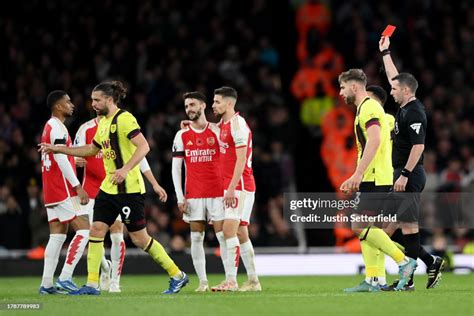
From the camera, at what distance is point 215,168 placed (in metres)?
13.5

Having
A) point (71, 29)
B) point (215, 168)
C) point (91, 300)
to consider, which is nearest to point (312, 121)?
point (71, 29)

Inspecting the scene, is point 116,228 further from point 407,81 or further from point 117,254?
point 407,81

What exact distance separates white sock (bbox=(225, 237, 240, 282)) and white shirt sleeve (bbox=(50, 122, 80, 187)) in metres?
1.85

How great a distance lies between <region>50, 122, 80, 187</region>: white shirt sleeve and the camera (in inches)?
513

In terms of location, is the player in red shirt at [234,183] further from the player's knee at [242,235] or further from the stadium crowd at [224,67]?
the stadium crowd at [224,67]

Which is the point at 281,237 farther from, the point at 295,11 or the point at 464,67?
the point at 464,67

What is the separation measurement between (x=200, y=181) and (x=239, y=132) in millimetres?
878

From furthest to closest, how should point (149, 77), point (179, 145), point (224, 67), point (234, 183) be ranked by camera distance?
point (224, 67) < point (149, 77) < point (179, 145) < point (234, 183)

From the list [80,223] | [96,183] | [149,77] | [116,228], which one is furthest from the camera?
[149,77]

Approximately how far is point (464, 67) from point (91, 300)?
14616 mm

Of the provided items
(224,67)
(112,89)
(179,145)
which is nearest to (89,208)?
(179,145)

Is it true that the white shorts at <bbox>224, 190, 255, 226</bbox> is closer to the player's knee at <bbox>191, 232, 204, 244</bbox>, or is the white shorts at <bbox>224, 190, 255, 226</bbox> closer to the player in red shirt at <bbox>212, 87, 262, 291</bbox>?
the player in red shirt at <bbox>212, 87, 262, 291</bbox>

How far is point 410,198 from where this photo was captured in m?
12.8

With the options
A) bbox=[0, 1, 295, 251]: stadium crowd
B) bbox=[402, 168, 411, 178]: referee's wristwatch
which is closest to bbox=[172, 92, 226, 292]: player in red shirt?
bbox=[402, 168, 411, 178]: referee's wristwatch
